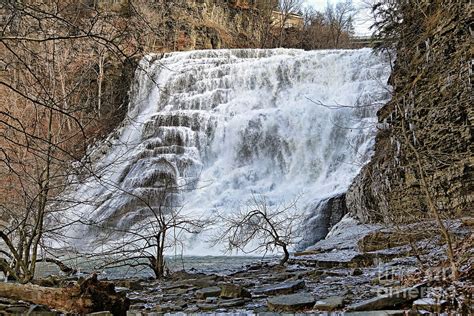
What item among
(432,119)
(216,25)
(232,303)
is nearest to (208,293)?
(232,303)

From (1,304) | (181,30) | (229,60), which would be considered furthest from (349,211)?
(181,30)

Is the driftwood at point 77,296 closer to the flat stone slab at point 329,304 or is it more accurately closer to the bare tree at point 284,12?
the flat stone slab at point 329,304

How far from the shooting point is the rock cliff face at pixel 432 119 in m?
8.99

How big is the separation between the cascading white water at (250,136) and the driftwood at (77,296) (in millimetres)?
9657

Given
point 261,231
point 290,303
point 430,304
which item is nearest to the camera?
point 430,304

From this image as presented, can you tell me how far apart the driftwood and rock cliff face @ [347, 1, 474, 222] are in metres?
5.06

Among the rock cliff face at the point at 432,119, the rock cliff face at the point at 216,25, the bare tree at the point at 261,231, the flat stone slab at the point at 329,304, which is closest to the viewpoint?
the flat stone slab at the point at 329,304

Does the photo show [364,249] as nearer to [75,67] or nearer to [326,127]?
[75,67]

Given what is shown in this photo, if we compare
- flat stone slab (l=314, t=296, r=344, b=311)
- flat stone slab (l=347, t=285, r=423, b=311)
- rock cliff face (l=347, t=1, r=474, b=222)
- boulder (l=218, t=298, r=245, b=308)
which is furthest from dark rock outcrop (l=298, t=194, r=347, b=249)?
flat stone slab (l=347, t=285, r=423, b=311)

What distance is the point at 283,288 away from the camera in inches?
232

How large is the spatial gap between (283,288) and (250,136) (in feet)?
45.3

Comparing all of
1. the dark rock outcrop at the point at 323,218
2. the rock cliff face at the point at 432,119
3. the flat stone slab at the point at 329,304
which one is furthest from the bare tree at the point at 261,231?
the flat stone slab at the point at 329,304

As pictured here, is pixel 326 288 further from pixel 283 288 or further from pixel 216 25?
pixel 216 25

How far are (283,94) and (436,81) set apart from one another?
12398 millimetres
